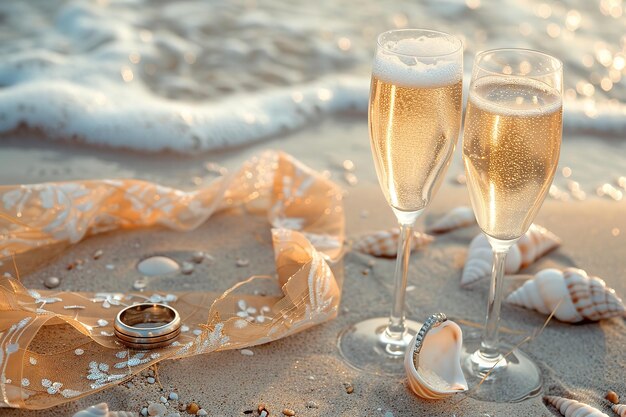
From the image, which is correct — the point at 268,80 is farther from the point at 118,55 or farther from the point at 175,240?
the point at 175,240

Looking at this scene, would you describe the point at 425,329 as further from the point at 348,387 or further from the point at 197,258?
the point at 197,258

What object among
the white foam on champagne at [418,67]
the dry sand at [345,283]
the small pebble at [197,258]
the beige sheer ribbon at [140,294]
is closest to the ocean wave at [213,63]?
the dry sand at [345,283]

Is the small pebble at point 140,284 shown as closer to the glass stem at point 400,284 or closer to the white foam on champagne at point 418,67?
the glass stem at point 400,284

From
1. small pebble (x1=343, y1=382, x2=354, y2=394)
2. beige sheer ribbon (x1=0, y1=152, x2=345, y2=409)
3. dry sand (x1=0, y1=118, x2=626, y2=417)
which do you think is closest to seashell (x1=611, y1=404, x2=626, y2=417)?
dry sand (x1=0, y1=118, x2=626, y2=417)

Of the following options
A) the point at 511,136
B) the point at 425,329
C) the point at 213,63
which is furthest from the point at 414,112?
the point at 213,63

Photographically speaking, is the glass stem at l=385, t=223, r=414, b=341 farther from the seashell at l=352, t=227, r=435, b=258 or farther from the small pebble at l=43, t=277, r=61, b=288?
the small pebble at l=43, t=277, r=61, b=288

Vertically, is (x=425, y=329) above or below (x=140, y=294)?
above
